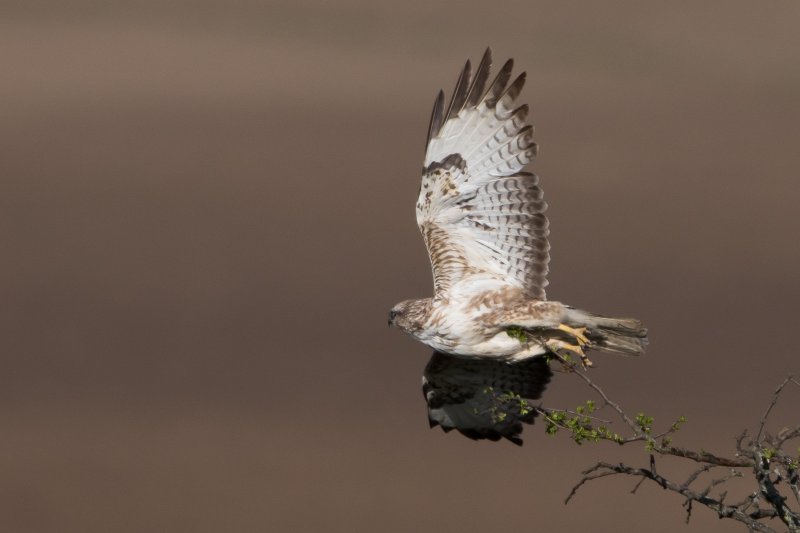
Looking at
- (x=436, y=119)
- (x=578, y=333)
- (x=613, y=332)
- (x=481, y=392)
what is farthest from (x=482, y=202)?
(x=481, y=392)

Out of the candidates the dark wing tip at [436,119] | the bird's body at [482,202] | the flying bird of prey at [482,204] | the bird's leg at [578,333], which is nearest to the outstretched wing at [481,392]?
the flying bird of prey at [482,204]

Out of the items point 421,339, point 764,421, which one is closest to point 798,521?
point 764,421

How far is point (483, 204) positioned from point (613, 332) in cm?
117

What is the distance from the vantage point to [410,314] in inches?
301

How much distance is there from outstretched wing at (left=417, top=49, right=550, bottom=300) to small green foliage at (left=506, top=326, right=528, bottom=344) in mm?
421

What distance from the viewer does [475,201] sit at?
7.87 meters

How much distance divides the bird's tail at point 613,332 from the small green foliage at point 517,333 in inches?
12.3

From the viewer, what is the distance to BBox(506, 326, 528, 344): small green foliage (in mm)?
7465

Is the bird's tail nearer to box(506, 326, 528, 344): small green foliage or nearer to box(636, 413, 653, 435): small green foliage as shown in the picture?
box(506, 326, 528, 344): small green foliage

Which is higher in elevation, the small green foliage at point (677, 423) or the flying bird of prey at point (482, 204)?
the flying bird of prey at point (482, 204)

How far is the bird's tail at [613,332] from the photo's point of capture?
748 cm

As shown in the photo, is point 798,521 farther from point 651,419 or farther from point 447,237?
point 447,237

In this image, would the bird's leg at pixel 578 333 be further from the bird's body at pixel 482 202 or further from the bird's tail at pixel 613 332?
the bird's body at pixel 482 202

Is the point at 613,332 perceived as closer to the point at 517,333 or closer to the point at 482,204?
the point at 517,333
